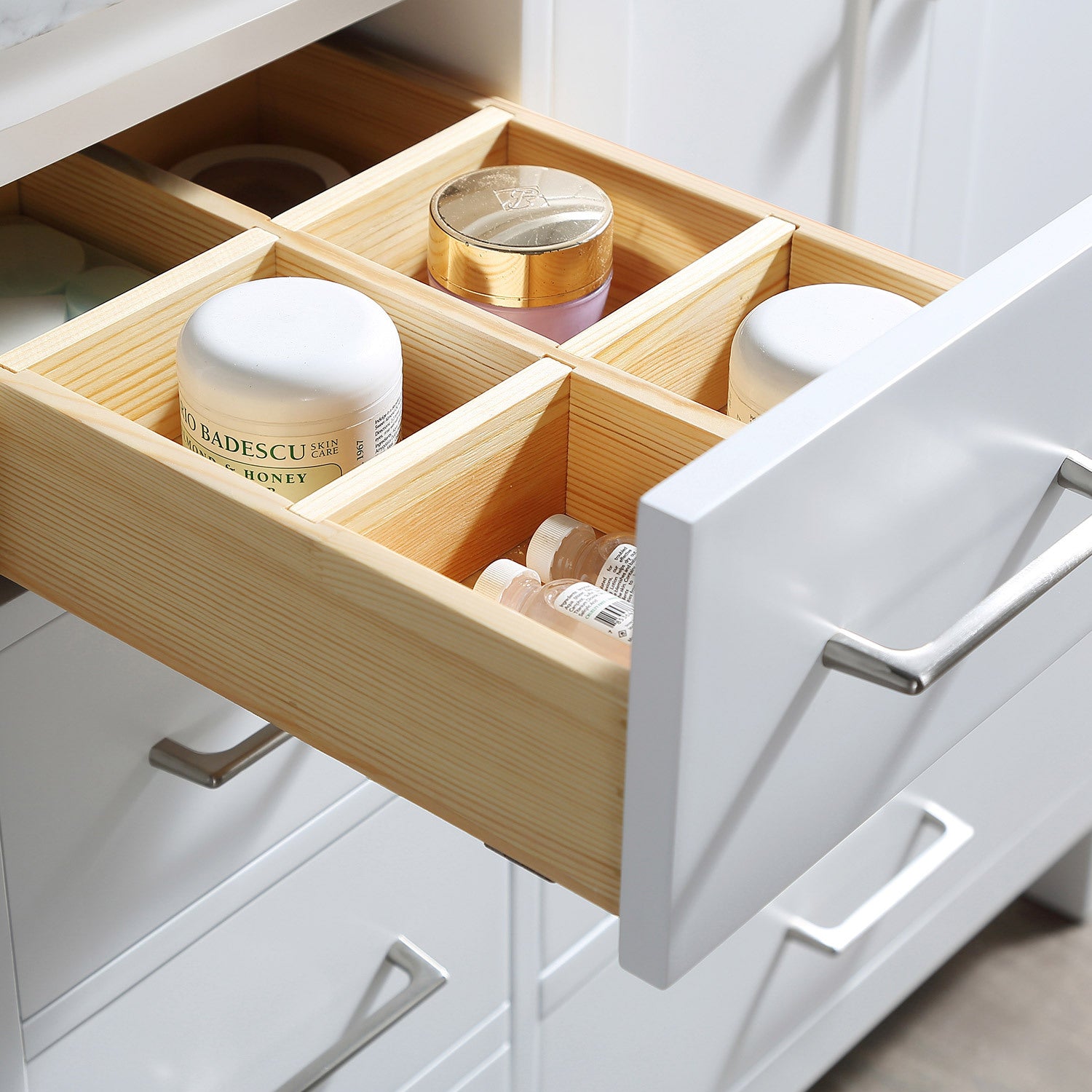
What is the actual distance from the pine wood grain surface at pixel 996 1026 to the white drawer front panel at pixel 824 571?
1009mm

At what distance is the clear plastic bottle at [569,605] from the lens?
493 millimetres

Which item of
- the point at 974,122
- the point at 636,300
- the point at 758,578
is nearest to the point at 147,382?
the point at 636,300

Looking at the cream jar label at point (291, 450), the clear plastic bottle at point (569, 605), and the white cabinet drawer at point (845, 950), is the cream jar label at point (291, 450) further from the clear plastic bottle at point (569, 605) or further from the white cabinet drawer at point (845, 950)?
the white cabinet drawer at point (845, 950)

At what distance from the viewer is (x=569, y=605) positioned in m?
0.51

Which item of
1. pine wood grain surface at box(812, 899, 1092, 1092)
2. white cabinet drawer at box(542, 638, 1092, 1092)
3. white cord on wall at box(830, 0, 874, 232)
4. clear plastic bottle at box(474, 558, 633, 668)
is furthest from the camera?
pine wood grain surface at box(812, 899, 1092, 1092)

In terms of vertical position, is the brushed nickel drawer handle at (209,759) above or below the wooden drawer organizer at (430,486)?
below

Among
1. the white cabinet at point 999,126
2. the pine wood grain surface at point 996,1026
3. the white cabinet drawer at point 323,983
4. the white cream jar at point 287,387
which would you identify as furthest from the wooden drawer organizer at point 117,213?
the pine wood grain surface at point 996,1026

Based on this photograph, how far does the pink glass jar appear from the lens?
0.62 metres

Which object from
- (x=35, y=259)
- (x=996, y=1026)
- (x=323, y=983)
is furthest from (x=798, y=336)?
(x=996, y=1026)

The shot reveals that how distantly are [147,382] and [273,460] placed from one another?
0.09 m

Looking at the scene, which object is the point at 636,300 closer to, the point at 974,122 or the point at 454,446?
the point at 454,446

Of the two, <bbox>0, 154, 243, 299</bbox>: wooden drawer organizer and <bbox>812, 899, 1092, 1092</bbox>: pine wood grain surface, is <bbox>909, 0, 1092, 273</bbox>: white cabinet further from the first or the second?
<bbox>812, 899, 1092, 1092</bbox>: pine wood grain surface

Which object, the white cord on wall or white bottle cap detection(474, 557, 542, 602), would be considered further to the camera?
the white cord on wall

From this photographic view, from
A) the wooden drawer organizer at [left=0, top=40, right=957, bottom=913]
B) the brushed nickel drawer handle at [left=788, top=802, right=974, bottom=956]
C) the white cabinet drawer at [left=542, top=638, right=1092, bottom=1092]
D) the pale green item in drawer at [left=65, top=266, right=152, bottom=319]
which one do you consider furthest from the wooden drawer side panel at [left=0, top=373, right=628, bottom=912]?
the brushed nickel drawer handle at [left=788, top=802, right=974, bottom=956]
